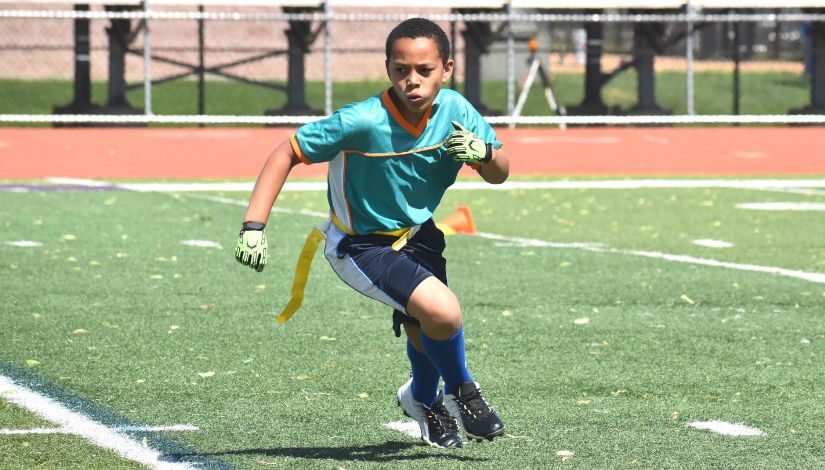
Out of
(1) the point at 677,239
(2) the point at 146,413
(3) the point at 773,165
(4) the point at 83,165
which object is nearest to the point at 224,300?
(2) the point at 146,413

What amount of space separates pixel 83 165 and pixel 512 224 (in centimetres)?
879

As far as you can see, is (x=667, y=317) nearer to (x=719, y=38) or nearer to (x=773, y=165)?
(x=773, y=165)

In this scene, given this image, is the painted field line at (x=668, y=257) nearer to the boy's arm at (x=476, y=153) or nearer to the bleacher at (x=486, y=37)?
the boy's arm at (x=476, y=153)

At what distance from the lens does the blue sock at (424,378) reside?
5734 mm

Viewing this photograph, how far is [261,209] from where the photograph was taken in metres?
5.27

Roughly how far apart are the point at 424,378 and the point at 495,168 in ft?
2.65

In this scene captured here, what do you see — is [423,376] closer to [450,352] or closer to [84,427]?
[450,352]

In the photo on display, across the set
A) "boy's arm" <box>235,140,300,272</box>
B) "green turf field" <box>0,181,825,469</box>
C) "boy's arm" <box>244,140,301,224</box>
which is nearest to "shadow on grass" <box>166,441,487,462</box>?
"green turf field" <box>0,181,825,469</box>

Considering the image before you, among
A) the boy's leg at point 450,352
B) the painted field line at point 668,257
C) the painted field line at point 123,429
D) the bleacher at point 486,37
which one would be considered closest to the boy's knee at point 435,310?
the boy's leg at point 450,352

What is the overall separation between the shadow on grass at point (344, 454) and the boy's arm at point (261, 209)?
67 cm

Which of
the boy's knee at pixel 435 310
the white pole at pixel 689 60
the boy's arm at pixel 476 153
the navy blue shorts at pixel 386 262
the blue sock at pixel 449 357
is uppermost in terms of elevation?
the white pole at pixel 689 60

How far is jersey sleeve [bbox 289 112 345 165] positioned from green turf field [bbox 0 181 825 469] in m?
1.03

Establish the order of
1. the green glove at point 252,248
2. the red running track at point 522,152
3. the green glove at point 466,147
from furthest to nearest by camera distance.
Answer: the red running track at point 522,152 → the green glove at point 466,147 → the green glove at point 252,248

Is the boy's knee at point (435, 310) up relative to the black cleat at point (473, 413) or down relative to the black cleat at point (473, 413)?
up
